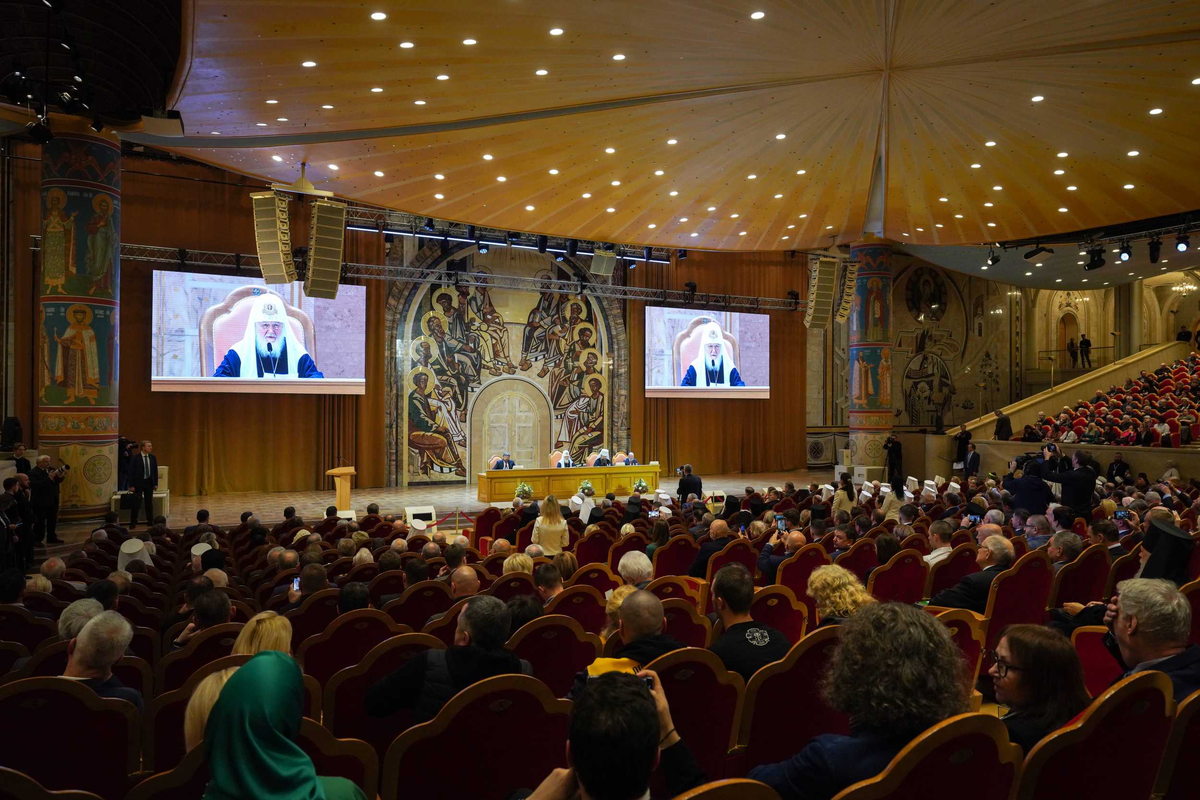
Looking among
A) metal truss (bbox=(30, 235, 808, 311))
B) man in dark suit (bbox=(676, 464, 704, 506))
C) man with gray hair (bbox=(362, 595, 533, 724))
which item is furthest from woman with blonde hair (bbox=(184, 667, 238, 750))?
metal truss (bbox=(30, 235, 808, 311))

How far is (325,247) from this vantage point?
10625 mm

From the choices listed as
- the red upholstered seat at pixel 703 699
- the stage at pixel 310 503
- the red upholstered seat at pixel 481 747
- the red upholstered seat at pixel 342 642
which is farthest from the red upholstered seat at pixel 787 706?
the stage at pixel 310 503

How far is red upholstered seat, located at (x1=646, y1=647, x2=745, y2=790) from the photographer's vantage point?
2.47m

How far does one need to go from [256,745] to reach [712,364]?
19918 mm

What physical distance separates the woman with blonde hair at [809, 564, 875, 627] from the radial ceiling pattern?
209 inches

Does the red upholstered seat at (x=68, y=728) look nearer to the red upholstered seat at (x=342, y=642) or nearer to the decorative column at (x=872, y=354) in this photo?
the red upholstered seat at (x=342, y=642)

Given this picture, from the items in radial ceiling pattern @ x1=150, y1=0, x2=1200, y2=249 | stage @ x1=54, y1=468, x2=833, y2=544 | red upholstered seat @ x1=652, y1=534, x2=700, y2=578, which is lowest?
stage @ x1=54, y1=468, x2=833, y2=544

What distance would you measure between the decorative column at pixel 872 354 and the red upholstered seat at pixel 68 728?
56.7 ft

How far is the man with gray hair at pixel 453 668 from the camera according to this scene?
2598 mm

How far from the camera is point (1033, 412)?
22125 millimetres

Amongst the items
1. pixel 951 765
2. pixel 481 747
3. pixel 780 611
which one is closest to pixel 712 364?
pixel 780 611

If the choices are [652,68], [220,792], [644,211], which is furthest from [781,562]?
[644,211]

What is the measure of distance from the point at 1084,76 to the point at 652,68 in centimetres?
458

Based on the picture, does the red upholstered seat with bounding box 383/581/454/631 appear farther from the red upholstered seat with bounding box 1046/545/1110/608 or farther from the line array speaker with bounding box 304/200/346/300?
the line array speaker with bounding box 304/200/346/300
